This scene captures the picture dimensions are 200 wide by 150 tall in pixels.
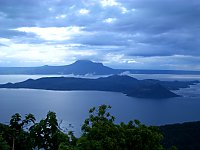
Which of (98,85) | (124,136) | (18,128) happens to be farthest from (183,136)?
(98,85)

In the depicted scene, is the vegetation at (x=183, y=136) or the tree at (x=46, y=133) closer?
the tree at (x=46, y=133)

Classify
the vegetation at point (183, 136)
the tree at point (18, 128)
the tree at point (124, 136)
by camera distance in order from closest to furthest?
1. the tree at point (124, 136)
2. the tree at point (18, 128)
3. the vegetation at point (183, 136)

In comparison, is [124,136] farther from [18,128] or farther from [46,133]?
[18,128]

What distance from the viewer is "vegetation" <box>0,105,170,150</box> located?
5.27 meters

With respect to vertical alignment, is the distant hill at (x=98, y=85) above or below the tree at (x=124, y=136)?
below

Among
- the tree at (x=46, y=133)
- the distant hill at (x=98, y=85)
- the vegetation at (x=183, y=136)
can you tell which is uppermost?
the tree at (x=46, y=133)

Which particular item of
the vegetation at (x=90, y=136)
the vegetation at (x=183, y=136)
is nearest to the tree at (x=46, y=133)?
the vegetation at (x=90, y=136)

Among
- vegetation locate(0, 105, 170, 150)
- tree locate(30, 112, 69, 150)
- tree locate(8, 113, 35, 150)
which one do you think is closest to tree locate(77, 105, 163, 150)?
vegetation locate(0, 105, 170, 150)

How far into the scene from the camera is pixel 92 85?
141 m

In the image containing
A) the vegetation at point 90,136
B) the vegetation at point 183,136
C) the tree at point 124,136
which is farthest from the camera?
the vegetation at point 183,136

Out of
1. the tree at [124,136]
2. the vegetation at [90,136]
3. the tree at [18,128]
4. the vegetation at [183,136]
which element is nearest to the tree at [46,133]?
the vegetation at [90,136]

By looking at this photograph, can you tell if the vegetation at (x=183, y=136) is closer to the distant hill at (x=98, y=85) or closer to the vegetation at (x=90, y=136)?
the vegetation at (x=90, y=136)

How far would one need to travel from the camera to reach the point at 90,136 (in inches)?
227

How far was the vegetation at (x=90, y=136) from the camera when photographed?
5273 mm
